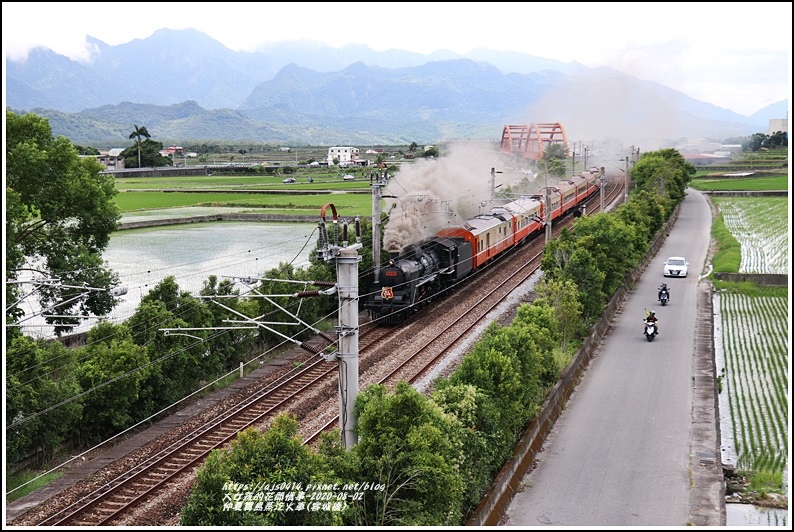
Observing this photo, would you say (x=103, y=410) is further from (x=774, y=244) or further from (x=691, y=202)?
(x=691, y=202)

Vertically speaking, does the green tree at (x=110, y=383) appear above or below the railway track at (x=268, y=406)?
above

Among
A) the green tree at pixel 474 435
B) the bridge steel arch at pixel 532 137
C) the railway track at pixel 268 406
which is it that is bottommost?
the railway track at pixel 268 406

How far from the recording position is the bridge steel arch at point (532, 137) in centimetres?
10247

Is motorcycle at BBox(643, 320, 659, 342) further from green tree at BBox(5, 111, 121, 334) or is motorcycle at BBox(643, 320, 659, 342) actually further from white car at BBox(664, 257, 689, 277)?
green tree at BBox(5, 111, 121, 334)

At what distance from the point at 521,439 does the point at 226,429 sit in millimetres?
6690

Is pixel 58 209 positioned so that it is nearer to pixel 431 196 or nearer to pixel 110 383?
pixel 110 383

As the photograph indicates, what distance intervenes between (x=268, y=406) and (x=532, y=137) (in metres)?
94.4

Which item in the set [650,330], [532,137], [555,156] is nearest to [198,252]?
[650,330]

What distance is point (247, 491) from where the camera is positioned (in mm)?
9664

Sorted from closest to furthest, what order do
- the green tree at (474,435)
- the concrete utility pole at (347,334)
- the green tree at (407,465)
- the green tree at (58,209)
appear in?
the green tree at (407,465) → the green tree at (474,435) → the concrete utility pole at (347,334) → the green tree at (58,209)

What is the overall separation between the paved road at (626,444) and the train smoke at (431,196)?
8.24 m

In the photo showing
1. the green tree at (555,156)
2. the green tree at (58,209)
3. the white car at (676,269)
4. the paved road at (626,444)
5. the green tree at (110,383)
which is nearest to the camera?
the paved road at (626,444)

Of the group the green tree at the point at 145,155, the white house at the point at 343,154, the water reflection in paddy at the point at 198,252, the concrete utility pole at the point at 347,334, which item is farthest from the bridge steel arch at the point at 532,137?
the concrete utility pole at the point at 347,334

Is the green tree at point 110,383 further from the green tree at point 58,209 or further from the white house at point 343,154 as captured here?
the white house at point 343,154
